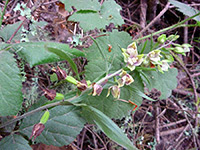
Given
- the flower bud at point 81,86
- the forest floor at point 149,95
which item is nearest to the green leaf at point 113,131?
the flower bud at point 81,86

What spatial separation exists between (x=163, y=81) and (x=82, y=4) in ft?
2.67

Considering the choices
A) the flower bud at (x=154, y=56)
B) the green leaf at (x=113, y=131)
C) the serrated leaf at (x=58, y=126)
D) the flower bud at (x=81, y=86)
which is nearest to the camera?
the green leaf at (x=113, y=131)

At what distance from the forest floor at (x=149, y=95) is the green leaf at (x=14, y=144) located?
0.45 metres

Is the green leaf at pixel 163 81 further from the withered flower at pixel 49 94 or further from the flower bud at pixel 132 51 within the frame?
the withered flower at pixel 49 94

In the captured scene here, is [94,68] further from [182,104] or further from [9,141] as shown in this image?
[182,104]

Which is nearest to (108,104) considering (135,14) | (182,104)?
(182,104)

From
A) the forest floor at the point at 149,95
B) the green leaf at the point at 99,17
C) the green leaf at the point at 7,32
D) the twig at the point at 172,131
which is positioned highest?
the green leaf at the point at 7,32

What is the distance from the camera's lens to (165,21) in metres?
2.40

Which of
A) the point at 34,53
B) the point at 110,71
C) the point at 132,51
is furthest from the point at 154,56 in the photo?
the point at 34,53

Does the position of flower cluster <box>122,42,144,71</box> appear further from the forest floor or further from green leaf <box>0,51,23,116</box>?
the forest floor

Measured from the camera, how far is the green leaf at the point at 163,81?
1312mm

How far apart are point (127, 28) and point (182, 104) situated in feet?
3.56

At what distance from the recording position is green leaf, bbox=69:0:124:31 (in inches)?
49.0

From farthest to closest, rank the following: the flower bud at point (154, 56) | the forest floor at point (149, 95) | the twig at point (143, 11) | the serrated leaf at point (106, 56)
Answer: the twig at point (143, 11) < the forest floor at point (149, 95) < the serrated leaf at point (106, 56) < the flower bud at point (154, 56)
